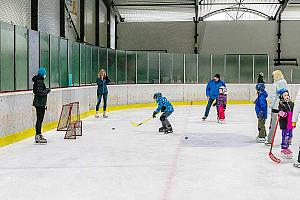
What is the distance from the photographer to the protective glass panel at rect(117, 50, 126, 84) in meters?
22.1

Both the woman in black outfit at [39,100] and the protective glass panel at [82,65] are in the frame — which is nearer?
the woman in black outfit at [39,100]

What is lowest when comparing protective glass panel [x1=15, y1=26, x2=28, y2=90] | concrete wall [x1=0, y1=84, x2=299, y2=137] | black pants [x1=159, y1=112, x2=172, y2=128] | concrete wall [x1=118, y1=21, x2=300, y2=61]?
black pants [x1=159, y1=112, x2=172, y2=128]

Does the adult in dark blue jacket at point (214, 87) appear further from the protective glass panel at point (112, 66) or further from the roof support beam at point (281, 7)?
the roof support beam at point (281, 7)

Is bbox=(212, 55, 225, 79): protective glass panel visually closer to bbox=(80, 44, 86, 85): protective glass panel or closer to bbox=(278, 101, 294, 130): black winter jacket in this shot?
bbox=(80, 44, 86, 85): protective glass panel

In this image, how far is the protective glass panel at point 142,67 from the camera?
2336 cm

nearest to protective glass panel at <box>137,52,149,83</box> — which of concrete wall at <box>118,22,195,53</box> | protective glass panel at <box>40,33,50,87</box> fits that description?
concrete wall at <box>118,22,195,53</box>

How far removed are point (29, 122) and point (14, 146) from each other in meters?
1.49

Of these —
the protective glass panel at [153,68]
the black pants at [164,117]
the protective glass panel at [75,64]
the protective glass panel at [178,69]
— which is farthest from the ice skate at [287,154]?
the protective glass panel at [178,69]

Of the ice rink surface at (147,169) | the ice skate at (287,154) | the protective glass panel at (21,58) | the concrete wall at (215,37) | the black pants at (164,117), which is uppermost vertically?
the concrete wall at (215,37)

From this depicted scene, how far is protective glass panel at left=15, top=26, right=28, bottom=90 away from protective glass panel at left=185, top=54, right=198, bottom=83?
561 inches

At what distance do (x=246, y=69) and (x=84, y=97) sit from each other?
11.8 meters

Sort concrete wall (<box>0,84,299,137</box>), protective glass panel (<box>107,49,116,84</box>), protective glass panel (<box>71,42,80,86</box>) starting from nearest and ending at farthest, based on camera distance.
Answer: concrete wall (<box>0,84,299,137</box>) < protective glass panel (<box>71,42,80,86</box>) < protective glass panel (<box>107,49,116,84</box>)

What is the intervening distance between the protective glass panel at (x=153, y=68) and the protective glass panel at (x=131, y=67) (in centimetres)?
98

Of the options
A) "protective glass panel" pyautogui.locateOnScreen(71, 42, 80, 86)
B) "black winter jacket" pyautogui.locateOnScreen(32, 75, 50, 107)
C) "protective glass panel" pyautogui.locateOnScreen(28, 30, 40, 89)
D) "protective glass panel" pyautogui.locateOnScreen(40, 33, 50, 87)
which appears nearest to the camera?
"black winter jacket" pyautogui.locateOnScreen(32, 75, 50, 107)
